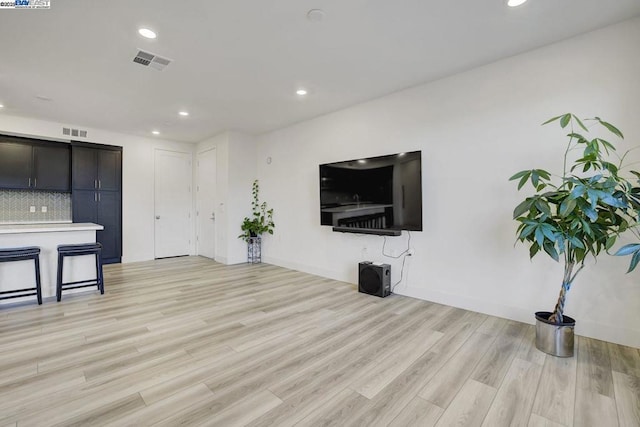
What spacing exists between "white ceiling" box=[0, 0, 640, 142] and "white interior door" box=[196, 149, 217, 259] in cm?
217

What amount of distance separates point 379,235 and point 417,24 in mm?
2425

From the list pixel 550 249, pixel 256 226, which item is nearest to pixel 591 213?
pixel 550 249

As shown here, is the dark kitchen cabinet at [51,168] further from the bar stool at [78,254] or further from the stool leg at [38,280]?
the stool leg at [38,280]

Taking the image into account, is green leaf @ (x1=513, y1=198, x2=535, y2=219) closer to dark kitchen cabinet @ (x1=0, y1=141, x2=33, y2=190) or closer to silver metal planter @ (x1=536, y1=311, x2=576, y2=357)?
silver metal planter @ (x1=536, y1=311, x2=576, y2=357)

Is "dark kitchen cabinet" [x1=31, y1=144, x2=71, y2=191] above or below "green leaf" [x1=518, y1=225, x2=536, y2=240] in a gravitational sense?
above

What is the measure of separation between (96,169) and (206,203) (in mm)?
2164

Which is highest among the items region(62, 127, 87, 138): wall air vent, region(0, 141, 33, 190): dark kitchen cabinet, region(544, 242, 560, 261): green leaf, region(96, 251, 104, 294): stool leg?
region(62, 127, 87, 138): wall air vent

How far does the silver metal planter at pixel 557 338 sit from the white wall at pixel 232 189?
503cm

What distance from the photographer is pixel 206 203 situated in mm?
6602

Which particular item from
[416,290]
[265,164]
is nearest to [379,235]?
[416,290]

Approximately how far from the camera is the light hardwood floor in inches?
64.2

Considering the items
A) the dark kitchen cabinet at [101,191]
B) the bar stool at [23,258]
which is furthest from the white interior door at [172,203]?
the bar stool at [23,258]

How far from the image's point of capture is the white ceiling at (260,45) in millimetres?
2297

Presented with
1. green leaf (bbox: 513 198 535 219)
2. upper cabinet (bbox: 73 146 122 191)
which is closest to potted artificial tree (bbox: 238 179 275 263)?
upper cabinet (bbox: 73 146 122 191)
